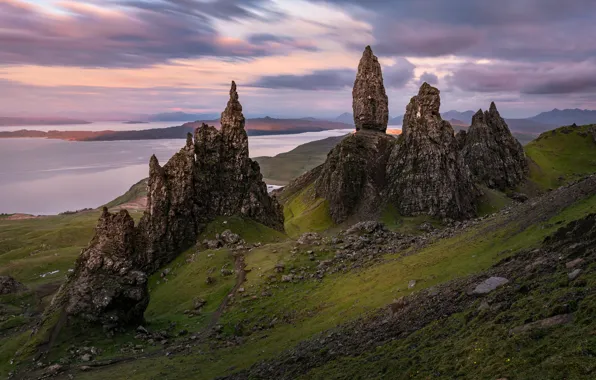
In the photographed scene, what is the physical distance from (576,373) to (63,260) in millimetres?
165703

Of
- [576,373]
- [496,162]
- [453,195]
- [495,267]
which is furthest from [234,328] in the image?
[496,162]

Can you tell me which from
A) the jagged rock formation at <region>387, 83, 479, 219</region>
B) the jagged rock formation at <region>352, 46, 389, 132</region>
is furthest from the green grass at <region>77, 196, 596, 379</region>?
the jagged rock formation at <region>352, 46, 389, 132</region>

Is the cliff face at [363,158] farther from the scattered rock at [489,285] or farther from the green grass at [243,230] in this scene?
the scattered rock at [489,285]

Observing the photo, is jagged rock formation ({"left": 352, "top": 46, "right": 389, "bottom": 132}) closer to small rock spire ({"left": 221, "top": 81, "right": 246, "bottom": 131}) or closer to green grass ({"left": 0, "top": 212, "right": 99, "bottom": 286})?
small rock spire ({"left": 221, "top": 81, "right": 246, "bottom": 131})

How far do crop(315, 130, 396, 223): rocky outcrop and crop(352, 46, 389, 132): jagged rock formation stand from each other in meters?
20.6

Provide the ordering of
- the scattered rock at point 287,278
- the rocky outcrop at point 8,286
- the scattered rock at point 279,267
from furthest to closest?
the rocky outcrop at point 8,286
the scattered rock at point 279,267
the scattered rock at point 287,278

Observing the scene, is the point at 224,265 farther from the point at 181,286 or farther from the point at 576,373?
the point at 576,373

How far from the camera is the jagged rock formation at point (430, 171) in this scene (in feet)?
468

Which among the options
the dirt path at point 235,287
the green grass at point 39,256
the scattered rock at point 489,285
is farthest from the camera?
the green grass at point 39,256

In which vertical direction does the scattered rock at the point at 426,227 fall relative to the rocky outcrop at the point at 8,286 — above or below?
above

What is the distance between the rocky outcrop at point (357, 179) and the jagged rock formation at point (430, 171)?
877 centimetres

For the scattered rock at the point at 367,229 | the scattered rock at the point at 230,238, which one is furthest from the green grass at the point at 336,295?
the scattered rock at the point at 230,238

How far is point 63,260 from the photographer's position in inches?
5910

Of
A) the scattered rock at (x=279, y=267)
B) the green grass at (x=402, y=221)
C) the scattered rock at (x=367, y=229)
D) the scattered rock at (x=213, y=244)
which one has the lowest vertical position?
the green grass at (x=402, y=221)
